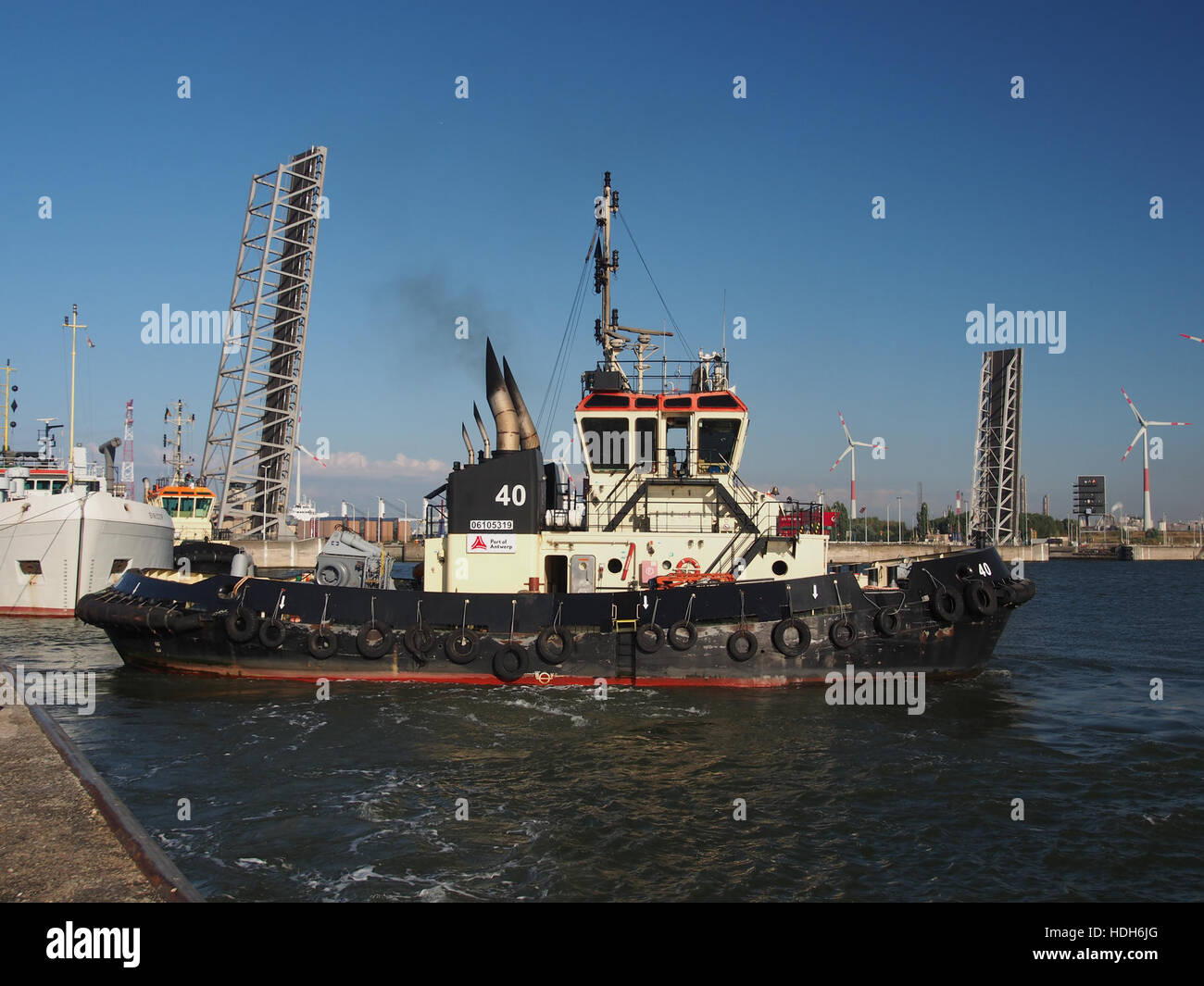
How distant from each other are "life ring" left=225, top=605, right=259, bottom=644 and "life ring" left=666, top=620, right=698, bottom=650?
6951 mm

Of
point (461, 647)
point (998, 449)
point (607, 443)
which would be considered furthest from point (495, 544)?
point (998, 449)

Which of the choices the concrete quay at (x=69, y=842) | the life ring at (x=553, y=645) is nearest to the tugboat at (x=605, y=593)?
the life ring at (x=553, y=645)

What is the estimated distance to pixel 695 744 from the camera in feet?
33.8

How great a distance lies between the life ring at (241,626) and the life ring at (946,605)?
1117cm

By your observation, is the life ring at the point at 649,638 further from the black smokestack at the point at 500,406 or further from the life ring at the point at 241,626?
the life ring at the point at 241,626

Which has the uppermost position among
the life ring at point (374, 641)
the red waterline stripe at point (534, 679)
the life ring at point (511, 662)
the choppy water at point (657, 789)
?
the life ring at point (374, 641)

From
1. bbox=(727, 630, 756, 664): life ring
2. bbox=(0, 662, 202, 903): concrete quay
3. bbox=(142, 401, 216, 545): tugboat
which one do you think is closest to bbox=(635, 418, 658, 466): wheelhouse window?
bbox=(727, 630, 756, 664): life ring

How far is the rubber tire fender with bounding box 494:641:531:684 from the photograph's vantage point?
13.1 m

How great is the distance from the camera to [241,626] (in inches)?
534

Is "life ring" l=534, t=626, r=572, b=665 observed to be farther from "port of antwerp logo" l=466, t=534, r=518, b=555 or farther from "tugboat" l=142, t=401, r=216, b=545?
"tugboat" l=142, t=401, r=216, b=545

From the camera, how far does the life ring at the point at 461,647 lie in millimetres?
13156
